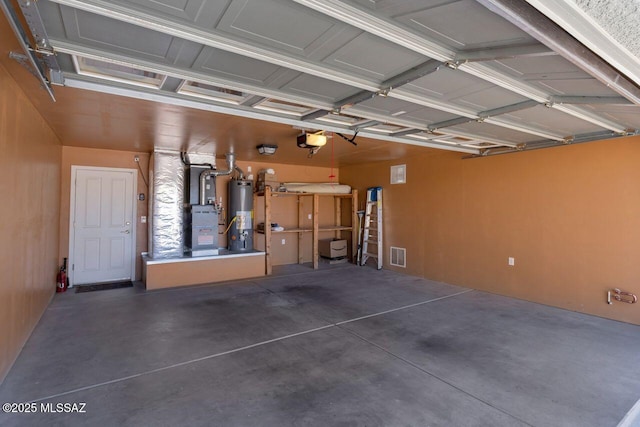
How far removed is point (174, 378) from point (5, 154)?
2159 millimetres

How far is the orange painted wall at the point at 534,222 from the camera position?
397 cm

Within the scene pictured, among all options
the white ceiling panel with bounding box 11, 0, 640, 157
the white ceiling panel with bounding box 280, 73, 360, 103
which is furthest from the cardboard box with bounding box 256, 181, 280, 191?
the white ceiling panel with bounding box 280, 73, 360, 103

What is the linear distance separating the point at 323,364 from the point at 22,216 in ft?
10.0

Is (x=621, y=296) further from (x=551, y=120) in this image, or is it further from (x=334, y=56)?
(x=334, y=56)

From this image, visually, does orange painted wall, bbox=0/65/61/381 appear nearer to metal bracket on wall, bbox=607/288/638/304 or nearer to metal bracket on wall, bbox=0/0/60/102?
metal bracket on wall, bbox=0/0/60/102

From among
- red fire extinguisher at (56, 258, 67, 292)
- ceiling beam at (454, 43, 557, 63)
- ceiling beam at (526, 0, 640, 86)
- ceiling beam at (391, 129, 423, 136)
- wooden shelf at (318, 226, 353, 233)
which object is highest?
ceiling beam at (391, 129, 423, 136)

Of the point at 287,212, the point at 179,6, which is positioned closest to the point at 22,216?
the point at 179,6

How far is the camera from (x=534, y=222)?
475 centimetres

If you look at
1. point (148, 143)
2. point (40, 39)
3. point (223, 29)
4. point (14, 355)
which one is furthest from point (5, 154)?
point (148, 143)

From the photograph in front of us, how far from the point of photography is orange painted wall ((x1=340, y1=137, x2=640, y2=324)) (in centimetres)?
397

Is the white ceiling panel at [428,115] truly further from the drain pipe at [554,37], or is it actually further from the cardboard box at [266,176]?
the cardboard box at [266,176]

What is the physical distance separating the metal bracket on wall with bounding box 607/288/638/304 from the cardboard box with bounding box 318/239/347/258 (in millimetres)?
4845

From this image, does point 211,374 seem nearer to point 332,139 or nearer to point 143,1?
point 143,1

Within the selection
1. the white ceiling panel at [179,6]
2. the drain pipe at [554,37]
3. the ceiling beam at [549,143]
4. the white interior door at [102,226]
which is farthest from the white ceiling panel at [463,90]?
the white interior door at [102,226]
